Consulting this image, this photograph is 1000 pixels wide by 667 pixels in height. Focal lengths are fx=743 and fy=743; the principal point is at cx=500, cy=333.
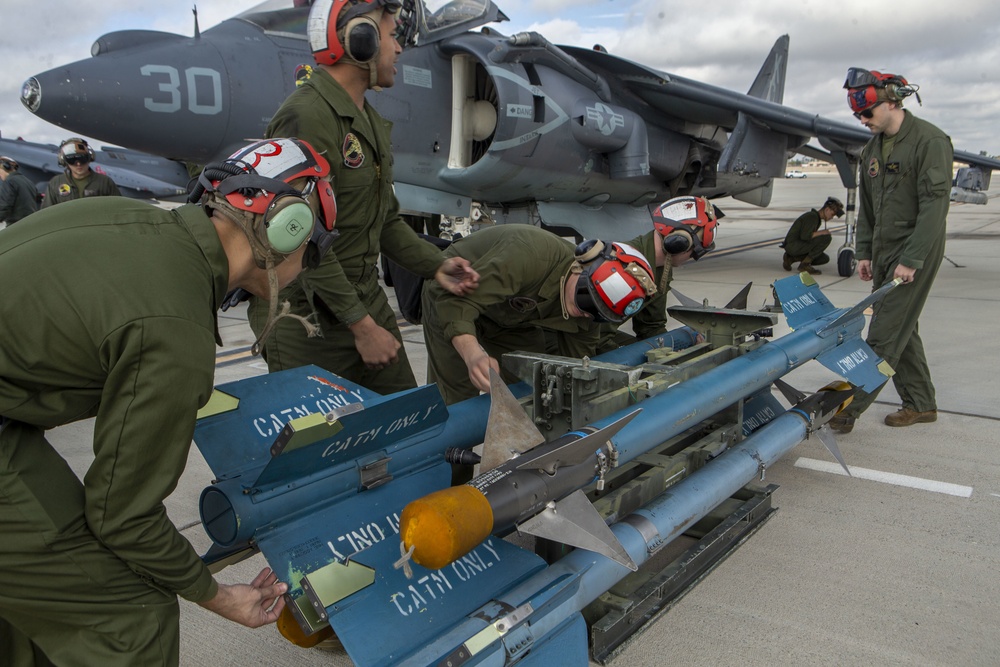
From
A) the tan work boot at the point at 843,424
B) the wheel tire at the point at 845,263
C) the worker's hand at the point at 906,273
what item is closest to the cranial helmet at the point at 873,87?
the worker's hand at the point at 906,273

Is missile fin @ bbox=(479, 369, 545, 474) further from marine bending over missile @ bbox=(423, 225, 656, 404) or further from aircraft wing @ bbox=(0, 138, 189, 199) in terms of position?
aircraft wing @ bbox=(0, 138, 189, 199)

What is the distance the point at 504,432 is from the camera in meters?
2.32

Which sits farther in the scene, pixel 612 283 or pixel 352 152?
pixel 612 283

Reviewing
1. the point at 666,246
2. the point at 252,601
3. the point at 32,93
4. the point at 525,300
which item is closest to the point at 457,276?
the point at 525,300

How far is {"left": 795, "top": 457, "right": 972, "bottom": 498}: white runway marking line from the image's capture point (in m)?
3.70

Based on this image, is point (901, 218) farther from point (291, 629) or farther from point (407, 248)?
point (291, 629)

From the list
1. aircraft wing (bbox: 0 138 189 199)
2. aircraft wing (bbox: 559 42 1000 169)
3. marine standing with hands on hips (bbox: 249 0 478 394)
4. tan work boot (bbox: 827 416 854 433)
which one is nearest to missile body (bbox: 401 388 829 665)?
marine standing with hands on hips (bbox: 249 0 478 394)

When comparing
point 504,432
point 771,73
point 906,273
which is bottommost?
point 504,432

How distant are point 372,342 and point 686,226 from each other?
74.8 inches

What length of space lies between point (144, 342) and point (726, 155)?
804 cm

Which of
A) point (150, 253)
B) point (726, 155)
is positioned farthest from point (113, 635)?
point (726, 155)

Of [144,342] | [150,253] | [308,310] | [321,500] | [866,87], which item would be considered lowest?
[321,500]

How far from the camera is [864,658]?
2441mm

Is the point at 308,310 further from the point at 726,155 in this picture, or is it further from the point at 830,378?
the point at 726,155
